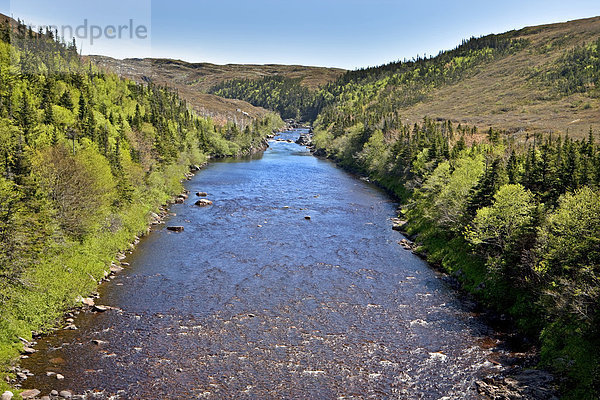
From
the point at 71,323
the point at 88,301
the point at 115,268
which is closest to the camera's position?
the point at 71,323

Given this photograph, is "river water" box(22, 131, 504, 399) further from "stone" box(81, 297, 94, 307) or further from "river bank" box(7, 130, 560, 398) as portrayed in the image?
"stone" box(81, 297, 94, 307)

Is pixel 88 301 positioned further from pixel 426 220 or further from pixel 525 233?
pixel 426 220

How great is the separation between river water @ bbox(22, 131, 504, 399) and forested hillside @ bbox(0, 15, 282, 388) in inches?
108

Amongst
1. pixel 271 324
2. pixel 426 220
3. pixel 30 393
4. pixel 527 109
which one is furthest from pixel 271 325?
pixel 527 109

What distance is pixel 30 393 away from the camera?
82.1ft

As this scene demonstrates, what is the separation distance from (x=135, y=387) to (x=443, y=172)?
49754 mm

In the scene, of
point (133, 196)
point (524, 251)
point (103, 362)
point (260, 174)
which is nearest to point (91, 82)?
point (260, 174)

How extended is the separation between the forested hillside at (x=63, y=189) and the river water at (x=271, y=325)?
9.03 ft

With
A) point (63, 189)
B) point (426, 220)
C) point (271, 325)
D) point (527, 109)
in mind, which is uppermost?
point (527, 109)

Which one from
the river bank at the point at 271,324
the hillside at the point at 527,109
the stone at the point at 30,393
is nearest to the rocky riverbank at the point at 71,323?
the stone at the point at 30,393

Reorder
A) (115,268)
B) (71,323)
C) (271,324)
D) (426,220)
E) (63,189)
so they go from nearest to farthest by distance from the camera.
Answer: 1. (71,323)
2. (271,324)
3. (115,268)
4. (63,189)
5. (426,220)

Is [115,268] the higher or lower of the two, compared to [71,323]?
higher

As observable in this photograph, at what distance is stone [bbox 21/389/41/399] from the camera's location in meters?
24.7

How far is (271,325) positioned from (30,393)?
16.5m
